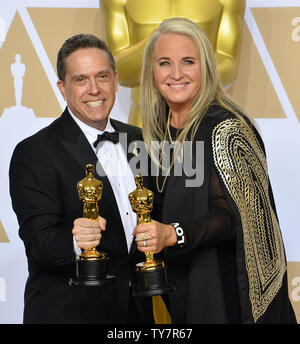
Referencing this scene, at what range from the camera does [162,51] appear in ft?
7.36

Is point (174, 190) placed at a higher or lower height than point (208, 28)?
lower

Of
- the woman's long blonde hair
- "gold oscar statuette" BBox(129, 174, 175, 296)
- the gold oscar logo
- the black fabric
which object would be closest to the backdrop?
the gold oscar logo

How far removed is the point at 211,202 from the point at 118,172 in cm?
33

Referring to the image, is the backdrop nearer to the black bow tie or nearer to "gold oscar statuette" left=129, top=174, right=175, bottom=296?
the black bow tie

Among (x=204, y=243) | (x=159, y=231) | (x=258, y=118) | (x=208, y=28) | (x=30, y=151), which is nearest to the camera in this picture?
(x=159, y=231)

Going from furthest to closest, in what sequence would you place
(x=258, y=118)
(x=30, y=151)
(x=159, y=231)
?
1. (x=258, y=118)
2. (x=30, y=151)
3. (x=159, y=231)

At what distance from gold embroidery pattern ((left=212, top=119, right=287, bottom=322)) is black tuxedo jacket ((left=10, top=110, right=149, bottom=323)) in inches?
14.2

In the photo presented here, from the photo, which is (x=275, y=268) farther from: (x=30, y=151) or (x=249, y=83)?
(x=249, y=83)

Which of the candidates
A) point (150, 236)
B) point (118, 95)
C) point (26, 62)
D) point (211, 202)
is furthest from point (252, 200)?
point (26, 62)

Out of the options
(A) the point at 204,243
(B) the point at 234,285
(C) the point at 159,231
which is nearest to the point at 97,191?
(C) the point at 159,231

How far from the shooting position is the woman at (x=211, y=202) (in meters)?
2.08

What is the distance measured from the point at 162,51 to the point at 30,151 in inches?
20.4

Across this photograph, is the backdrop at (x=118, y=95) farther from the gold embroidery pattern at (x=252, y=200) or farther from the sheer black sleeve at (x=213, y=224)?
the sheer black sleeve at (x=213, y=224)

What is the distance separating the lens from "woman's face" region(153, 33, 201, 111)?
2.21 metres
